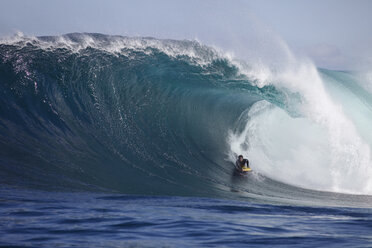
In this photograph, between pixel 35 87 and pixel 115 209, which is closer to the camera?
pixel 115 209

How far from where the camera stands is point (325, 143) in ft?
46.3

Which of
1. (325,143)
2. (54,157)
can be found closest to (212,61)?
(325,143)

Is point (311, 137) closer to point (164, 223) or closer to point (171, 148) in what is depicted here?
point (171, 148)

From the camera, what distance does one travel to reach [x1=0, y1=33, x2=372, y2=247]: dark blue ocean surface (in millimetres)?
5945

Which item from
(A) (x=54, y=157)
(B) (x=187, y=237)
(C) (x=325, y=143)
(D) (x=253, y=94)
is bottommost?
(B) (x=187, y=237)

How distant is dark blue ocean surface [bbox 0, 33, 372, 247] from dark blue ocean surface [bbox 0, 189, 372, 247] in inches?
1.0

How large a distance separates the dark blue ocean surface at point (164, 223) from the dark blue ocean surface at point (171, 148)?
1.0 inches

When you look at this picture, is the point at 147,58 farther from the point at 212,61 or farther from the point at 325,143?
the point at 325,143

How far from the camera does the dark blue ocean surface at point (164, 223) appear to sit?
16.9ft

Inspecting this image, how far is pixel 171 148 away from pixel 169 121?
157 centimetres

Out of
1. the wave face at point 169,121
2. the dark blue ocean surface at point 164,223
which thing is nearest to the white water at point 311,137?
the wave face at point 169,121

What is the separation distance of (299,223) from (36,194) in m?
4.20

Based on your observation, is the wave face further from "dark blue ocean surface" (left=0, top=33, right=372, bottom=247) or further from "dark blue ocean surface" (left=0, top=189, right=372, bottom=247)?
"dark blue ocean surface" (left=0, top=189, right=372, bottom=247)

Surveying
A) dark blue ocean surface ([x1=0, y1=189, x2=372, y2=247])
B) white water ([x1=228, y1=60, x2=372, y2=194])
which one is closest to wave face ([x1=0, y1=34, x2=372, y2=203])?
white water ([x1=228, y1=60, x2=372, y2=194])
